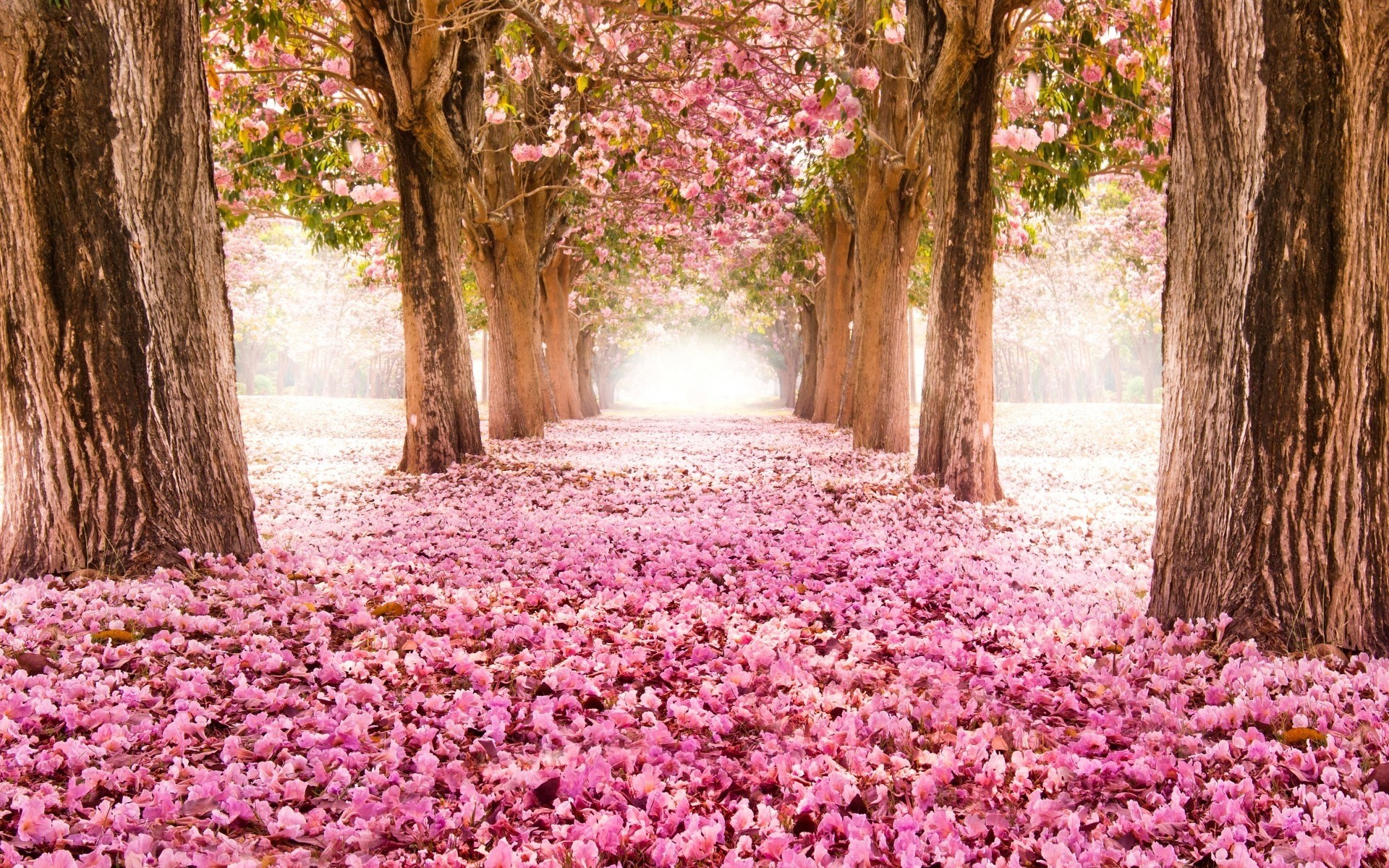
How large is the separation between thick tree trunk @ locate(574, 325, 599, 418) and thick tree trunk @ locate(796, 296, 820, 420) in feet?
26.6

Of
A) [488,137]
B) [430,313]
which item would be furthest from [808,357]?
[430,313]

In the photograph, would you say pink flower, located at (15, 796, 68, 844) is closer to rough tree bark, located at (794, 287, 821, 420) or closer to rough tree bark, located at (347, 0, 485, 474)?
rough tree bark, located at (347, 0, 485, 474)

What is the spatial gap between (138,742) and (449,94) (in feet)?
34.7

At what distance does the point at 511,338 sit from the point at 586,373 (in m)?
19.7

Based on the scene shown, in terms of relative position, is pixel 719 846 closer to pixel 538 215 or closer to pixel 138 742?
pixel 138 742

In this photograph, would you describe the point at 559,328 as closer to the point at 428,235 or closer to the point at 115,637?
the point at 428,235

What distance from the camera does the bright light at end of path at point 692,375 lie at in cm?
7412

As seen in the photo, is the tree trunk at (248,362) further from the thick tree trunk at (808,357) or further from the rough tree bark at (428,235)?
the rough tree bark at (428,235)

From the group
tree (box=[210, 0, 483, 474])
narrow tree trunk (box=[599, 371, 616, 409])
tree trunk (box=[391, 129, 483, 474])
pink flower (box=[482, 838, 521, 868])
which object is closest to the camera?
pink flower (box=[482, 838, 521, 868])

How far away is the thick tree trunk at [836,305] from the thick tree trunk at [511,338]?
24.3 ft

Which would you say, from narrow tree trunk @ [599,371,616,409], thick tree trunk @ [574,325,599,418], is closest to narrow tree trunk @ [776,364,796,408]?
narrow tree trunk @ [599,371,616,409]

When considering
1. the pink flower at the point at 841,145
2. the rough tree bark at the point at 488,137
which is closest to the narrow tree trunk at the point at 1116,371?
the rough tree bark at the point at 488,137

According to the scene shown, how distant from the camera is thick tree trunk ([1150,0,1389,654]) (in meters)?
4.00

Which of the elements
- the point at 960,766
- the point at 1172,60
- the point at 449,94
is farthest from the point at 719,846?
the point at 449,94
